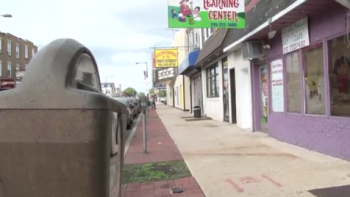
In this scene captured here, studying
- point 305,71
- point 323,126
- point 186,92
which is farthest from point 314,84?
point 186,92

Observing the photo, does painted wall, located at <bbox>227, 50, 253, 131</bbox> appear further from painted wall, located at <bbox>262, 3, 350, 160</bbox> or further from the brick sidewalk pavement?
the brick sidewalk pavement

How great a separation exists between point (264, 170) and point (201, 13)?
15.0ft

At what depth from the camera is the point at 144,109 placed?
902cm

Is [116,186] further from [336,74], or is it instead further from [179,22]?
[179,22]

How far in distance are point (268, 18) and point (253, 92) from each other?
12.3 ft

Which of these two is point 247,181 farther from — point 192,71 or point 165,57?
point 165,57

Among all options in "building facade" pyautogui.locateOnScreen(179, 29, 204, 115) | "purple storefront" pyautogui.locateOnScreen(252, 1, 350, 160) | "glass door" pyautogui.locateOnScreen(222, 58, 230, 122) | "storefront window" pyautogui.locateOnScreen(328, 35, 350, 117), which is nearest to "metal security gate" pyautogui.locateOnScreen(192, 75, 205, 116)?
"building facade" pyautogui.locateOnScreen(179, 29, 204, 115)

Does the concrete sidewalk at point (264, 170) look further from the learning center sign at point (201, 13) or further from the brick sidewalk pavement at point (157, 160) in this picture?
the learning center sign at point (201, 13)

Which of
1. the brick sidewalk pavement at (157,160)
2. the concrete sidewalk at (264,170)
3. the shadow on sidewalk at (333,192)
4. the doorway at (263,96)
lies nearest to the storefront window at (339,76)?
the concrete sidewalk at (264,170)

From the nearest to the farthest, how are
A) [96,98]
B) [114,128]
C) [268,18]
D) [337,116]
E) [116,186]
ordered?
[96,98], [114,128], [116,186], [337,116], [268,18]

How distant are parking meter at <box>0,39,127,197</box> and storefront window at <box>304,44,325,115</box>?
6.15m

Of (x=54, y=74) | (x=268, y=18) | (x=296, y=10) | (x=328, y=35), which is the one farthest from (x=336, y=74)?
(x=54, y=74)

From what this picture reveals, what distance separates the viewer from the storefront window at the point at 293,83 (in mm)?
8258

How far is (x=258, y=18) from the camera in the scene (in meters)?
9.06
